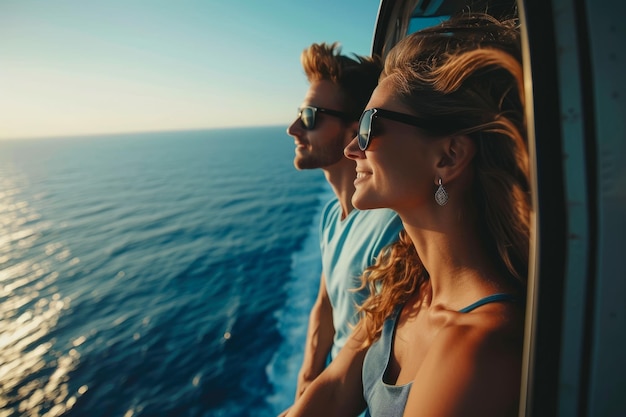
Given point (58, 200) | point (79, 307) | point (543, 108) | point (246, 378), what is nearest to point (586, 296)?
point (543, 108)

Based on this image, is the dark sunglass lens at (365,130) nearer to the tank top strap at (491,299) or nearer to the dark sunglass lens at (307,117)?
the tank top strap at (491,299)

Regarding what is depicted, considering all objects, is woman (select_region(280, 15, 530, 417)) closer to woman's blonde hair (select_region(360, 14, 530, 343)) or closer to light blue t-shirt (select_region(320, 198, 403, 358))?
woman's blonde hair (select_region(360, 14, 530, 343))

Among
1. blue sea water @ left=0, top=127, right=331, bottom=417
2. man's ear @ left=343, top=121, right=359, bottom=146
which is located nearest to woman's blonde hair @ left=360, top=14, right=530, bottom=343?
man's ear @ left=343, top=121, right=359, bottom=146

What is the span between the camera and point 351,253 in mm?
2475

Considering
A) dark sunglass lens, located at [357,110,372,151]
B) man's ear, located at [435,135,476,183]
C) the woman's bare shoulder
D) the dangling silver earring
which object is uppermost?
dark sunglass lens, located at [357,110,372,151]

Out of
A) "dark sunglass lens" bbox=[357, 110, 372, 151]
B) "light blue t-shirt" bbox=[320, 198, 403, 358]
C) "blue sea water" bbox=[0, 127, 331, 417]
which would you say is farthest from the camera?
"blue sea water" bbox=[0, 127, 331, 417]

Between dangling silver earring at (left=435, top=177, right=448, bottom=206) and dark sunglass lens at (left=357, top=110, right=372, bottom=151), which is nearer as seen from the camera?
dangling silver earring at (left=435, top=177, right=448, bottom=206)

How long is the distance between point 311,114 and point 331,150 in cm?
44

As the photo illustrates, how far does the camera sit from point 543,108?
73 cm

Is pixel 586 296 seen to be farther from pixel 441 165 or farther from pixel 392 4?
pixel 392 4

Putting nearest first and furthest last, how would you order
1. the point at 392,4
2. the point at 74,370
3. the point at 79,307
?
the point at 392,4 → the point at 74,370 → the point at 79,307

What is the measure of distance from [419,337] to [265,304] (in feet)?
31.9

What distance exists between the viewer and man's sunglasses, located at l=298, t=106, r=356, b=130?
133 inches

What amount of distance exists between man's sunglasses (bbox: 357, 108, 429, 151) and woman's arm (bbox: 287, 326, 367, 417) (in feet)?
3.69
